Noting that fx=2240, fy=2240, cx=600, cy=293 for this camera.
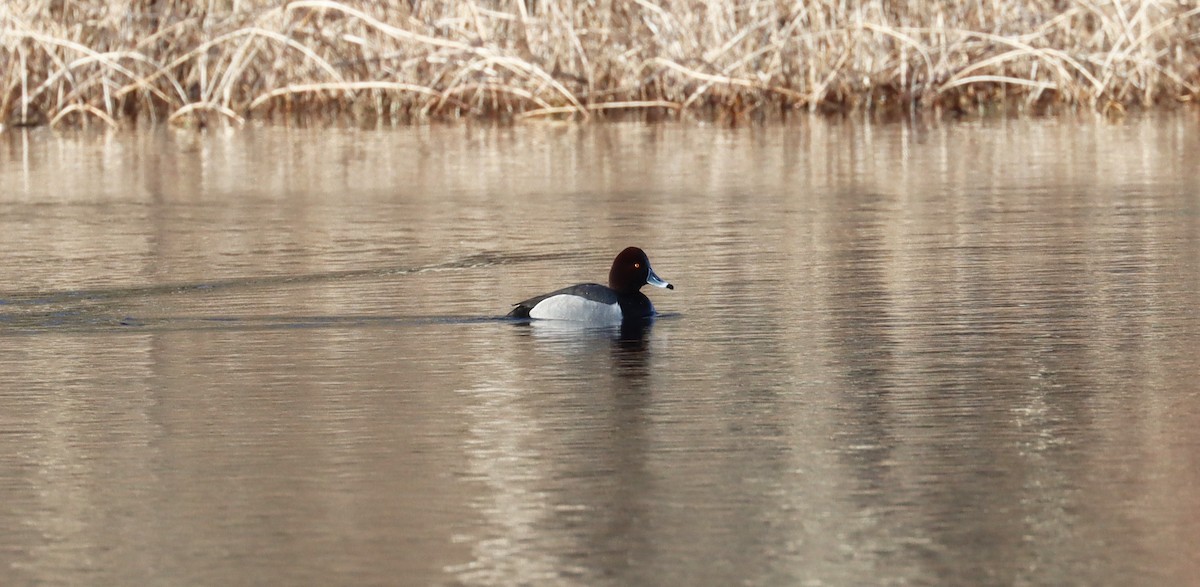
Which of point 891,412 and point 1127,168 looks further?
point 1127,168

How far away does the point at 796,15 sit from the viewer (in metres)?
22.0

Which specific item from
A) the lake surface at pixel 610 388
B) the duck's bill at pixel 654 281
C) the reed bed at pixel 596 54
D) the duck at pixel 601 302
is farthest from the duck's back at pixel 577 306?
the reed bed at pixel 596 54

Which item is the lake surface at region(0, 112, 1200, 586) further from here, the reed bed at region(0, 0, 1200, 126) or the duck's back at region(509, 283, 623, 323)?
the reed bed at region(0, 0, 1200, 126)

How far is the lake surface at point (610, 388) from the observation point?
5285mm

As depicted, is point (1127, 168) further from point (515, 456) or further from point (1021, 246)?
point (515, 456)

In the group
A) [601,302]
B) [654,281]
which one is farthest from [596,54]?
[601,302]

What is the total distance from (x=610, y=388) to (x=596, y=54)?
15.7 meters

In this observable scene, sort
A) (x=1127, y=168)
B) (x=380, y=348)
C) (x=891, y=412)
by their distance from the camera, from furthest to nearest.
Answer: (x=1127, y=168) < (x=380, y=348) < (x=891, y=412)

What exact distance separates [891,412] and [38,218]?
8742mm

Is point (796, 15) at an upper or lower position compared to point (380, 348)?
upper

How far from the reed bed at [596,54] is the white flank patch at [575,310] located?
12457 millimetres

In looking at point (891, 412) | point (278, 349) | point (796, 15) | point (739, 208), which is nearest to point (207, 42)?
point (796, 15)

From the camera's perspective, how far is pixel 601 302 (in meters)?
9.52

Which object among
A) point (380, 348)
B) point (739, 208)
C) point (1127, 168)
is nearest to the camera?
point (380, 348)
